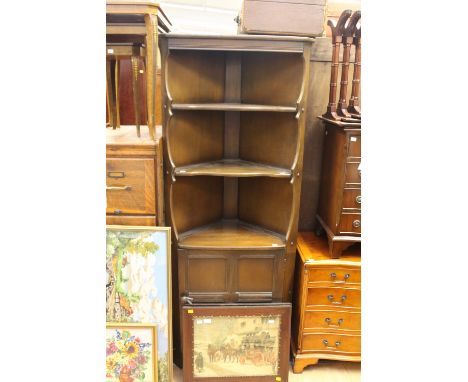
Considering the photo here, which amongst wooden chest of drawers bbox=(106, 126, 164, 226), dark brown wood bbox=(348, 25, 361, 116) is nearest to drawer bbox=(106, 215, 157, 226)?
wooden chest of drawers bbox=(106, 126, 164, 226)

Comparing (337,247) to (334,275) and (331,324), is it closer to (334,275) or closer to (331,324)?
(334,275)

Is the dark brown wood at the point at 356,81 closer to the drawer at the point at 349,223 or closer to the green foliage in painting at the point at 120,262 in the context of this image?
the drawer at the point at 349,223

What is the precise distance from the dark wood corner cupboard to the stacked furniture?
0.64 ft

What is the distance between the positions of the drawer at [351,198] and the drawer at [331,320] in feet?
1.81

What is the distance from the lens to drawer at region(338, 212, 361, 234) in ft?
5.93

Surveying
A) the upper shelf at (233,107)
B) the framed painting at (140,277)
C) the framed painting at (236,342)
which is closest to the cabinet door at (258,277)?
the framed painting at (236,342)

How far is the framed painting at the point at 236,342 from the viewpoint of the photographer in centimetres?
180

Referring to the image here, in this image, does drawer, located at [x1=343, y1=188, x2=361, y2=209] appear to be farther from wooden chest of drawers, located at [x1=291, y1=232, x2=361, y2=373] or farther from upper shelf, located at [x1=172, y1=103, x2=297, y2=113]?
upper shelf, located at [x1=172, y1=103, x2=297, y2=113]

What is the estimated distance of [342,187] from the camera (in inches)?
70.1

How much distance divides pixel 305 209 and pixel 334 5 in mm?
1166

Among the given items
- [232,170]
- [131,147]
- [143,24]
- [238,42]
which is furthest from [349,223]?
[143,24]

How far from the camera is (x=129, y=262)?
175 cm

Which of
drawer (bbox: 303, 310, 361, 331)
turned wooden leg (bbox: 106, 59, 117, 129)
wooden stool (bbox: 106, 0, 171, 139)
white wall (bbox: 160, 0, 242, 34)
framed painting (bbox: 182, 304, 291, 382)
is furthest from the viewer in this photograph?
white wall (bbox: 160, 0, 242, 34)

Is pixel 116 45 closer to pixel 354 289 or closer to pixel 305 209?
pixel 305 209
